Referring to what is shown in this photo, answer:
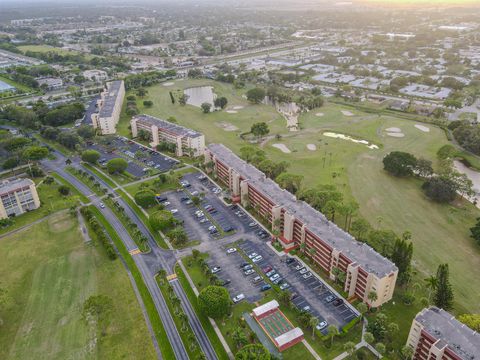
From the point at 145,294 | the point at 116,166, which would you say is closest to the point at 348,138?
the point at 116,166

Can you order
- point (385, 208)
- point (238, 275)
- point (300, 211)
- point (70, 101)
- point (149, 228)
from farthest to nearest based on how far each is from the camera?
point (70, 101) → point (385, 208) → point (149, 228) → point (300, 211) → point (238, 275)

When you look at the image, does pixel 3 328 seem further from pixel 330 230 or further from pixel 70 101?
pixel 70 101

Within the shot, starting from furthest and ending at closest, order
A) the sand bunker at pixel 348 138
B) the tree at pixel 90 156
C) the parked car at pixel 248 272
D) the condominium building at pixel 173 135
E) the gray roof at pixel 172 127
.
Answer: the sand bunker at pixel 348 138, the gray roof at pixel 172 127, the condominium building at pixel 173 135, the tree at pixel 90 156, the parked car at pixel 248 272

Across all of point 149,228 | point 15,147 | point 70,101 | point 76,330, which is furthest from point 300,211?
point 70,101

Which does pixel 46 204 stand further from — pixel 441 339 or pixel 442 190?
pixel 442 190

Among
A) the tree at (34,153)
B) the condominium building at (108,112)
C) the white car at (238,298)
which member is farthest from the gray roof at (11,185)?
the white car at (238,298)

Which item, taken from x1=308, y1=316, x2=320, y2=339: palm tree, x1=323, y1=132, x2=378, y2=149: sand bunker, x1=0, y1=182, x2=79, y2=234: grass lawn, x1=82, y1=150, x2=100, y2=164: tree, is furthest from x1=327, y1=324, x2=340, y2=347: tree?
x1=82, y1=150, x2=100, y2=164: tree

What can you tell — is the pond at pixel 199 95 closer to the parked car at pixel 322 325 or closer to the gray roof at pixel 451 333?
the parked car at pixel 322 325
